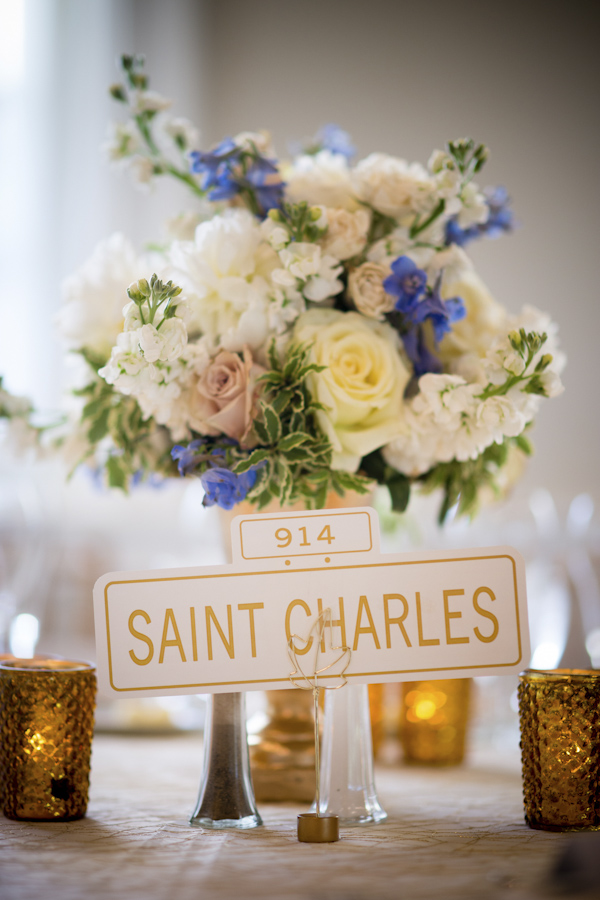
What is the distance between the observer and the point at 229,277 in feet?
2.37

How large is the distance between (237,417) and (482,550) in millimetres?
230

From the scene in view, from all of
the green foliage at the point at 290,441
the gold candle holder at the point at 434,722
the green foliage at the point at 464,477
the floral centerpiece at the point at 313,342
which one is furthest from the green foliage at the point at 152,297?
the gold candle holder at the point at 434,722

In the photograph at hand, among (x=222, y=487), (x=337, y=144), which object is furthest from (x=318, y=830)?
(x=337, y=144)

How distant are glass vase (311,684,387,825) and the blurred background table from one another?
2 cm

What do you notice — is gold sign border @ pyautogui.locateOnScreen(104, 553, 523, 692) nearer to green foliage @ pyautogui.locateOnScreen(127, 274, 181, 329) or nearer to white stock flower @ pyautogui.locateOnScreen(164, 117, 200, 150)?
green foliage @ pyautogui.locateOnScreen(127, 274, 181, 329)

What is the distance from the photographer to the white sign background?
0.63m

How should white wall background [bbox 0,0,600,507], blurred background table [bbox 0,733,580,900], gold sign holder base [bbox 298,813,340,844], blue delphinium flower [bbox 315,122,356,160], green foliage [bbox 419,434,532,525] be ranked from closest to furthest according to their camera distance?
blurred background table [bbox 0,733,580,900] → gold sign holder base [bbox 298,813,340,844] → green foliage [bbox 419,434,532,525] → blue delphinium flower [bbox 315,122,356,160] → white wall background [bbox 0,0,600,507]

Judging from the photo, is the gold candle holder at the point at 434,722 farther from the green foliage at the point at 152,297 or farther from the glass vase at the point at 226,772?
the green foliage at the point at 152,297

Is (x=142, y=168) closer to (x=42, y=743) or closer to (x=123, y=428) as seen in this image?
(x=123, y=428)

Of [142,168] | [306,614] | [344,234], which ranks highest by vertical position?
[142,168]

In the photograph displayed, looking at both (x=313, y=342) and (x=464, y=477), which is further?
(x=464, y=477)

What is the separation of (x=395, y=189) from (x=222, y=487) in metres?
0.33

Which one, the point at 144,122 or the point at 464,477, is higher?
the point at 144,122

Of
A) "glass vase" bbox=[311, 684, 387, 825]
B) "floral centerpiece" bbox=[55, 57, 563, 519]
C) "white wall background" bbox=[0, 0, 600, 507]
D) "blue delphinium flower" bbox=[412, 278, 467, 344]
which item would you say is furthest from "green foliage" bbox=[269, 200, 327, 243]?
"white wall background" bbox=[0, 0, 600, 507]
